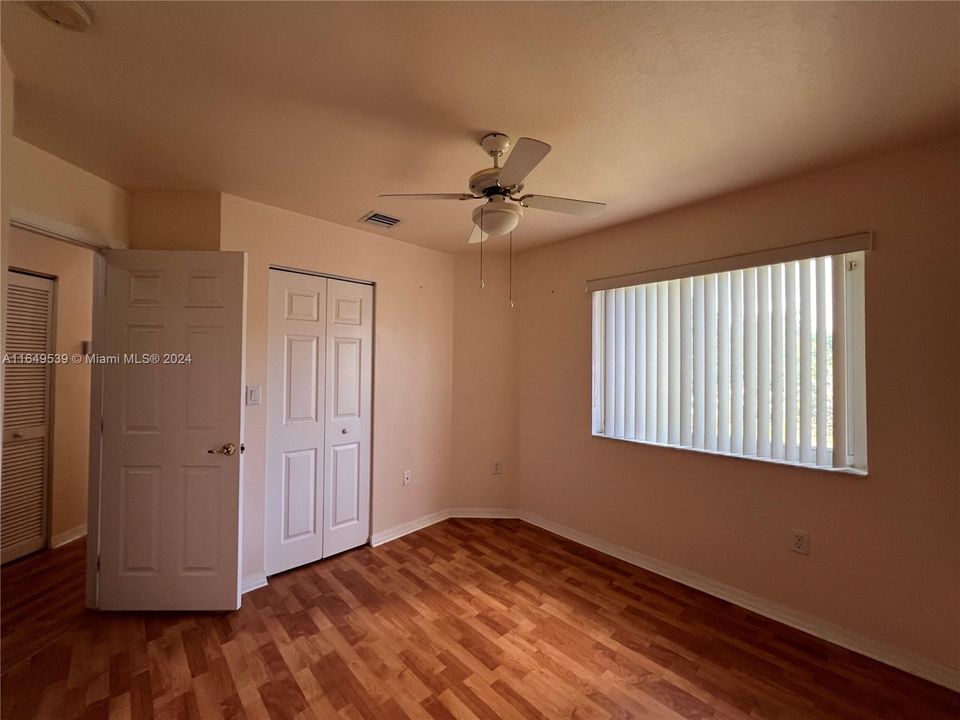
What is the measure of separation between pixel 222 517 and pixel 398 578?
1163 mm

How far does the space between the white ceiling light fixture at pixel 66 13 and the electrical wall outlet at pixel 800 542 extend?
3.67 meters

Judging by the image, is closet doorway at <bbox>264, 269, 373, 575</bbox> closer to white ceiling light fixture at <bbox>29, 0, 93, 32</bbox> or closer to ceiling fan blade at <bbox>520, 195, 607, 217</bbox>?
white ceiling light fixture at <bbox>29, 0, 93, 32</bbox>

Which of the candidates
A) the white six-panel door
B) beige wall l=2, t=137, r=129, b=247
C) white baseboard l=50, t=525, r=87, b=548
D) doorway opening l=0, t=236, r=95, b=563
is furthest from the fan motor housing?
white baseboard l=50, t=525, r=87, b=548

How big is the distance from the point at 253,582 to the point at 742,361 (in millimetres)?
3400

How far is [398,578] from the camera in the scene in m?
2.60

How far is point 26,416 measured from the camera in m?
2.84

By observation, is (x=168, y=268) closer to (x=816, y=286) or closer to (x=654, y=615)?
(x=654, y=615)

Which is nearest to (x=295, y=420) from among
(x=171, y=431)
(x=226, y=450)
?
(x=226, y=450)

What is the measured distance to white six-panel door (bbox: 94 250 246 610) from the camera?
217 centimetres

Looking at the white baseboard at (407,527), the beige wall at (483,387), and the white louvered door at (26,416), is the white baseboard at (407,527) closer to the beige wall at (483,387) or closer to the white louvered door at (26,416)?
the beige wall at (483,387)

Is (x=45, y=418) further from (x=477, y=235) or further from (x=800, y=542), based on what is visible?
(x=800, y=542)

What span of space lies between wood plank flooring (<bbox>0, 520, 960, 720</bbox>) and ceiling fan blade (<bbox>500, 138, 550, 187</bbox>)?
2194 mm

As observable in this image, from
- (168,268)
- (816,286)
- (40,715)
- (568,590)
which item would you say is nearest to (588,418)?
(568,590)

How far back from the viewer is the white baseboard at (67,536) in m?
2.98
